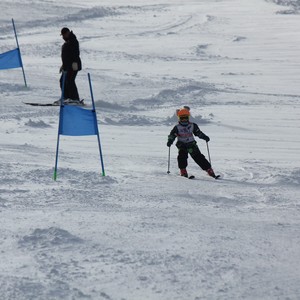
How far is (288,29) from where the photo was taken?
3058 centimetres

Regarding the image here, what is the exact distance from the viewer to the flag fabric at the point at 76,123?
30.6 feet

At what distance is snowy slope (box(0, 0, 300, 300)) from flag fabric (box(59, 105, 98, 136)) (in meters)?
0.60

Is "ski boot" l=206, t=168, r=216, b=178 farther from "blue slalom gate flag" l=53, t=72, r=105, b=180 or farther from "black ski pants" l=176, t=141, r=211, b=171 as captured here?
"blue slalom gate flag" l=53, t=72, r=105, b=180

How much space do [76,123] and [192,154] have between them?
80.2 inches

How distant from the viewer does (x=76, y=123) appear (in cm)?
935

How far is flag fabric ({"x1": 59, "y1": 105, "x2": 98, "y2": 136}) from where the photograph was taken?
932 cm

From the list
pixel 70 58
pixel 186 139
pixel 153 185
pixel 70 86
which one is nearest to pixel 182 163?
pixel 186 139

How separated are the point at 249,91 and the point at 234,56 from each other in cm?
601

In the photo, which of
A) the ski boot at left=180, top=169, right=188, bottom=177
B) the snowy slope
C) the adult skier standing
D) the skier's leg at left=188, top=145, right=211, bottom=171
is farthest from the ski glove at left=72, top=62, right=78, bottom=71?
the ski boot at left=180, top=169, right=188, bottom=177

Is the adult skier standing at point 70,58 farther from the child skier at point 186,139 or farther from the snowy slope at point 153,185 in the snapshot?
Result: the child skier at point 186,139

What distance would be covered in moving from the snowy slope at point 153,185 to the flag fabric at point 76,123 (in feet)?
1.96

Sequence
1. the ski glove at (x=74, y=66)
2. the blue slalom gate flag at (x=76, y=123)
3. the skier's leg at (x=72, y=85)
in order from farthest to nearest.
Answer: the skier's leg at (x=72, y=85) < the ski glove at (x=74, y=66) < the blue slalom gate flag at (x=76, y=123)

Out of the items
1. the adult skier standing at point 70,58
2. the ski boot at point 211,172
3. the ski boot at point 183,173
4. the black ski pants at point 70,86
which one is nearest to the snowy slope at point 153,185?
the ski boot at point 211,172

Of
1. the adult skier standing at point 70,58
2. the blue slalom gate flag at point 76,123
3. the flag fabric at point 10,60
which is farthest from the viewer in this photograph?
the flag fabric at point 10,60
